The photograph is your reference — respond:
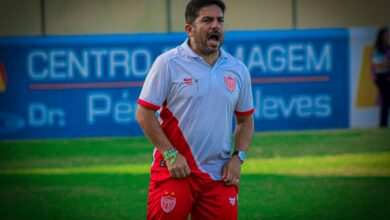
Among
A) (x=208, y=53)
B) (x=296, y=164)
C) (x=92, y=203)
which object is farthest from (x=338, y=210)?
(x=208, y=53)

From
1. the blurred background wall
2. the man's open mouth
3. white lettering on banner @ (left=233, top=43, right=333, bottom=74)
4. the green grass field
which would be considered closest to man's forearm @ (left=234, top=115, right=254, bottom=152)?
the man's open mouth

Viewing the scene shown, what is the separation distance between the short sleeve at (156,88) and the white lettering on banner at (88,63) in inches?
500

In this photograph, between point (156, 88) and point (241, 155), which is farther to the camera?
point (241, 155)

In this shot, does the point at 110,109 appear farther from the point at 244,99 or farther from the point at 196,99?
the point at 196,99

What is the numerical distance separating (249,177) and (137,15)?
9.77 metres

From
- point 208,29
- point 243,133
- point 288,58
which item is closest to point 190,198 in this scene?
point 243,133

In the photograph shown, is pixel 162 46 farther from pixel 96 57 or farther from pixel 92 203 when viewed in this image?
pixel 92 203

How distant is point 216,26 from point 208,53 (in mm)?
198

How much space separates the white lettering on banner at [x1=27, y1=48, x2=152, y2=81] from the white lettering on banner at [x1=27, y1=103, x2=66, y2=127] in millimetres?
600

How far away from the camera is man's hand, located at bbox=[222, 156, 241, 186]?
562 centimetres

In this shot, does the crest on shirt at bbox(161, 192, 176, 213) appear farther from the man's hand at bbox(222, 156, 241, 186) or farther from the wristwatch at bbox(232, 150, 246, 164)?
the wristwatch at bbox(232, 150, 246, 164)

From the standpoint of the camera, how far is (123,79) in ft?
59.3

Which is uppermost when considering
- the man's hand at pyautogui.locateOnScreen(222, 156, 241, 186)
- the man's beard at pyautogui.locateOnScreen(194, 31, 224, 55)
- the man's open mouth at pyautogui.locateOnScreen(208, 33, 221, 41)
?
the man's open mouth at pyautogui.locateOnScreen(208, 33, 221, 41)

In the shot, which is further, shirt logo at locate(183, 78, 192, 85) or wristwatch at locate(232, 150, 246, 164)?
wristwatch at locate(232, 150, 246, 164)
